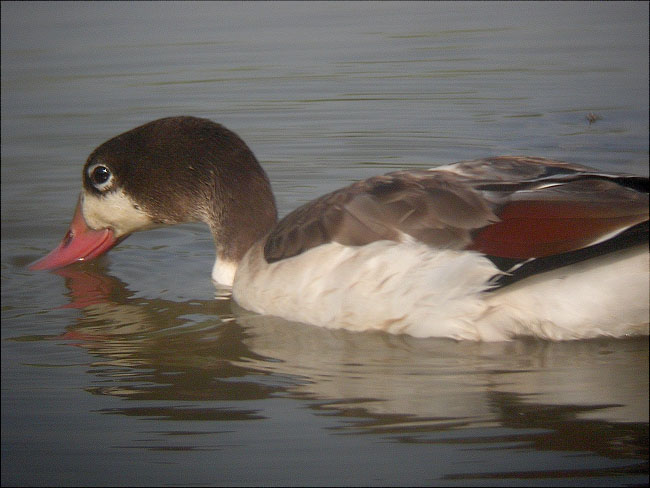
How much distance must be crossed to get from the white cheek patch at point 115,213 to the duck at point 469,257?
3.11 ft

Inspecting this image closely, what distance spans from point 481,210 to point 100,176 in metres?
2.55

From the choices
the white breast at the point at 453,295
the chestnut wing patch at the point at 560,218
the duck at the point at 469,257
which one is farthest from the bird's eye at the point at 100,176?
the chestnut wing patch at the point at 560,218

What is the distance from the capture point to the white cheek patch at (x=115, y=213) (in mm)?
6617

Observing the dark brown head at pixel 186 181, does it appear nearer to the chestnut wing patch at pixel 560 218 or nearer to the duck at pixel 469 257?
the duck at pixel 469 257

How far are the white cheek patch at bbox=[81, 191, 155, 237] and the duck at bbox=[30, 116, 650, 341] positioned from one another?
0.95m

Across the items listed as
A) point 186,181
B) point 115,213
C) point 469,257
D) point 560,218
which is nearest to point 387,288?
point 469,257

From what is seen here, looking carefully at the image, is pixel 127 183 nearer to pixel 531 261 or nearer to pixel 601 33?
pixel 531 261

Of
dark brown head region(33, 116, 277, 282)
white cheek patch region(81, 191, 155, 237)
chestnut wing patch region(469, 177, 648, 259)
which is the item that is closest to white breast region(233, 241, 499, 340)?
chestnut wing patch region(469, 177, 648, 259)

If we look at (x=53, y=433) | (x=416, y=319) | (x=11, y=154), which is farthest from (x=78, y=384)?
(x=11, y=154)

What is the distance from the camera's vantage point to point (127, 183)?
654 cm

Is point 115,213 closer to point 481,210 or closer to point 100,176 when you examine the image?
point 100,176

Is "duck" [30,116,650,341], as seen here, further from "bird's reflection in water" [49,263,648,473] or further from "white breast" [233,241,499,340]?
"bird's reflection in water" [49,263,648,473]

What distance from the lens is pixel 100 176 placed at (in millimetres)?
6594

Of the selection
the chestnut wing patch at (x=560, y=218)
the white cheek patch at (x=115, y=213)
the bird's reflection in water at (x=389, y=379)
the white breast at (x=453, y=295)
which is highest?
the chestnut wing patch at (x=560, y=218)
